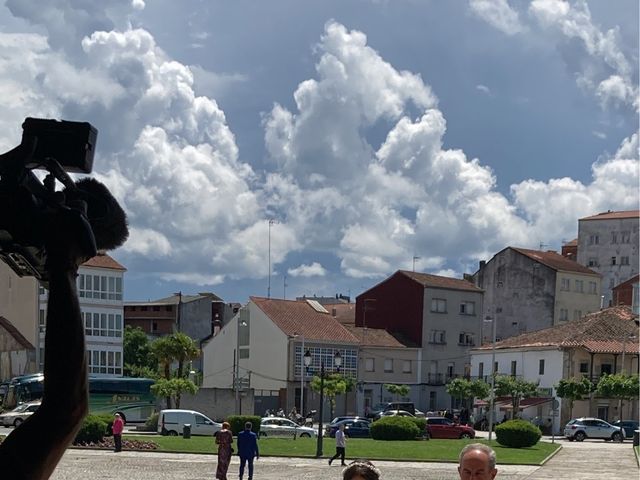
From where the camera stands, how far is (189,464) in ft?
107

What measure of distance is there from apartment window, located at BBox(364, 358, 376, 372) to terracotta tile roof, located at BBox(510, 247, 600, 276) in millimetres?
20026

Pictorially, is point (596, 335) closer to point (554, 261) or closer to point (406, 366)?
point (406, 366)

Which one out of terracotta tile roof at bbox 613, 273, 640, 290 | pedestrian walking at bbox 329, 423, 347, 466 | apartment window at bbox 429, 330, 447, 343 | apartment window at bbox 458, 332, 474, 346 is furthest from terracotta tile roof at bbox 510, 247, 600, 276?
pedestrian walking at bbox 329, 423, 347, 466

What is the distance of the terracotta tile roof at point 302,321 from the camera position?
80312 millimetres

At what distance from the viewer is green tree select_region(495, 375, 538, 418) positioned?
6956 centimetres

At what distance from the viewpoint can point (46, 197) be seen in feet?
11.3

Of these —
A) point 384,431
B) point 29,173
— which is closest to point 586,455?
point 384,431

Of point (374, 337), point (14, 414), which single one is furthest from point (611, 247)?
point (14, 414)

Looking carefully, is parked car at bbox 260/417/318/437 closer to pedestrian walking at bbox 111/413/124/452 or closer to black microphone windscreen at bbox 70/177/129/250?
pedestrian walking at bbox 111/413/124/452

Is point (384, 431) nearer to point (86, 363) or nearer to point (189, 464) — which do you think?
point (189, 464)

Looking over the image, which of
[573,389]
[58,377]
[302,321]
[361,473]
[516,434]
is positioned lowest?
[516,434]

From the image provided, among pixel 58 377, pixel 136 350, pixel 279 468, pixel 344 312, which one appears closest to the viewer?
pixel 58 377

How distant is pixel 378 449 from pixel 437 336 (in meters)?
48.2

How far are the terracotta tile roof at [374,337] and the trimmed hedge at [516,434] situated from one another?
3879 centimetres
